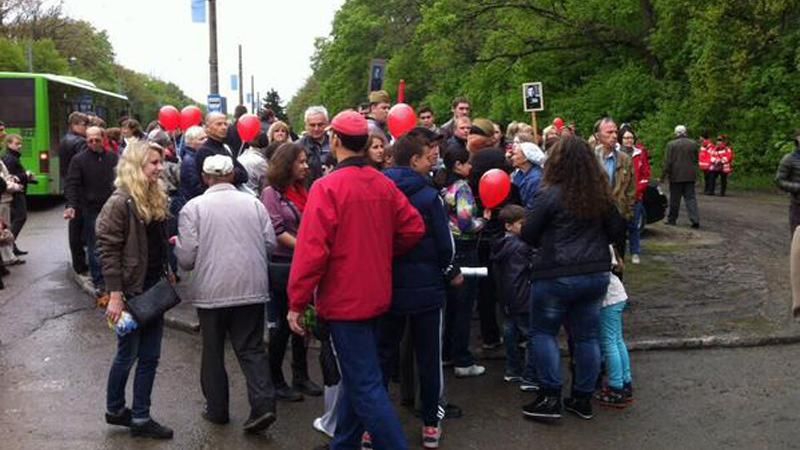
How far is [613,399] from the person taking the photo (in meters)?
6.18

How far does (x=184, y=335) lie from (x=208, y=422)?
2395 mm

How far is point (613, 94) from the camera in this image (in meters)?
29.6

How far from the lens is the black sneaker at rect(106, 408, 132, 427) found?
5652 mm

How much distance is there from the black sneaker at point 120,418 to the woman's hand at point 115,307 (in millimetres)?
703

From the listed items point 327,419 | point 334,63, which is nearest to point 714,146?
point 327,419

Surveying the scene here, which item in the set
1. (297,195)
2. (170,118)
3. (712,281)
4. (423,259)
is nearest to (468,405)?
(423,259)

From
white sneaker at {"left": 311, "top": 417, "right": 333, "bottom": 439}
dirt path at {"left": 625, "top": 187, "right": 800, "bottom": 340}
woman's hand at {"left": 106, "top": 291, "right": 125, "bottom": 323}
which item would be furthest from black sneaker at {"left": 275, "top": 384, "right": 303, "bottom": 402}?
dirt path at {"left": 625, "top": 187, "right": 800, "bottom": 340}

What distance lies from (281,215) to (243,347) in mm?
939

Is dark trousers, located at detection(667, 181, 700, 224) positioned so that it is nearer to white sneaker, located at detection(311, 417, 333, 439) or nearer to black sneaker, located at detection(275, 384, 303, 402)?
black sneaker, located at detection(275, 384, 303, 402)

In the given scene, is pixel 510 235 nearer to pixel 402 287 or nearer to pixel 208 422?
pixel 402 287

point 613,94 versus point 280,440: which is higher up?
point 613,94

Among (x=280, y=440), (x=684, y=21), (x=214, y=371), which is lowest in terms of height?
(x=280, y=440)

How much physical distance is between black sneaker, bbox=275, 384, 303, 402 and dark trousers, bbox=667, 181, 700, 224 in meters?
11.0

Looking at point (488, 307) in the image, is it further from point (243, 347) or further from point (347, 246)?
point (347, 246)
